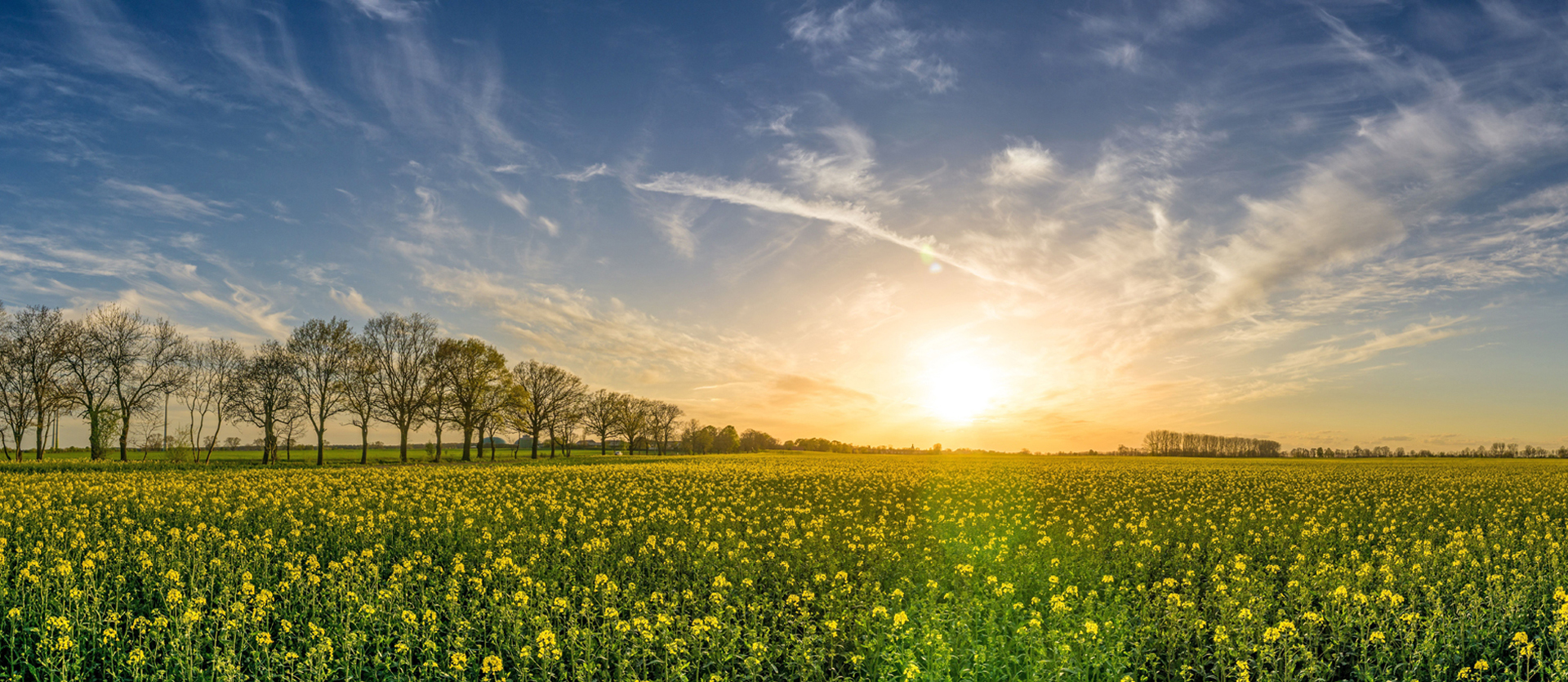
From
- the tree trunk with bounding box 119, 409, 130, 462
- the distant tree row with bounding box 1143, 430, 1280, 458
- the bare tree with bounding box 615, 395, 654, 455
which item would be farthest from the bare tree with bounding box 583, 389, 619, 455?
the distant tree row with bounding box 1143, 430, 1280, 458

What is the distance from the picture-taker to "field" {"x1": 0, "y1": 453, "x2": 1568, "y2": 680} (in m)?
7.78

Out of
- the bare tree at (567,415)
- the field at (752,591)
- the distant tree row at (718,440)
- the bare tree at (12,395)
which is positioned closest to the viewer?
the field at (752,591)

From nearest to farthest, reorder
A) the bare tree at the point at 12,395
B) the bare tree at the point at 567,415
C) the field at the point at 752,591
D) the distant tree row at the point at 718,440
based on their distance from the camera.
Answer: the field at the point at 752,591, the bare tree at the point at 12,395, the bare tree at the point at 567,415, the distant tree row at the point at 718,440

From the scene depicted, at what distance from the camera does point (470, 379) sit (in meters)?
64.0

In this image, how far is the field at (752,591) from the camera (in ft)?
25.5

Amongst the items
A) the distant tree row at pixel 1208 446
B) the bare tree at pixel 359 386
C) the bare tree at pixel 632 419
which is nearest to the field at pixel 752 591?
the bare tree at pixel 359 386

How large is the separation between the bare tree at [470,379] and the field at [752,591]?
133 ft

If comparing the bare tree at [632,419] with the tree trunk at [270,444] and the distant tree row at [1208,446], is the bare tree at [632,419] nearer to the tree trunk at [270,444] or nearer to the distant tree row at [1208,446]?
the tree trunk at [270,444]

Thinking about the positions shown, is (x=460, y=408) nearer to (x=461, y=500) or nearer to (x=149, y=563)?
(x=461, y=500)

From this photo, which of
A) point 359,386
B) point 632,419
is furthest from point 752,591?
point 632,419

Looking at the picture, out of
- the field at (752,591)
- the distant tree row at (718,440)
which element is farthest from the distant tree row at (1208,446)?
the field at (752,591)

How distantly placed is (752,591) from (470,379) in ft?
198

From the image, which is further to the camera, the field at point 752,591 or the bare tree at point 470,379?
the bare tree at point 470,379

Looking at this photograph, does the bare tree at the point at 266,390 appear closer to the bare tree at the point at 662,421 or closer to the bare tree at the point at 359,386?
the bare tree at the point at 359,386
